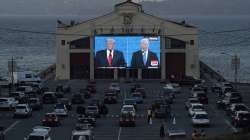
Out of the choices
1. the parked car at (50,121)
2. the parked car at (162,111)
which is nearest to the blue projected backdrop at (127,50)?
the parked car at (162,111)

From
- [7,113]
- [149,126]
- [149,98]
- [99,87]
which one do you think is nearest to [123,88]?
[99,87]

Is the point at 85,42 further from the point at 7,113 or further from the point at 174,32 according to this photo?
the point at 7,113

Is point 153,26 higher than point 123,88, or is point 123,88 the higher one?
point 153,26

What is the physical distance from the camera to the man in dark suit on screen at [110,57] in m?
79.0

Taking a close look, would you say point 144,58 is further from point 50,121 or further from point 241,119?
point 50,121

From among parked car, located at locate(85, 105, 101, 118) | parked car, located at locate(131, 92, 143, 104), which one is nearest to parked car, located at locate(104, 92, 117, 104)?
→ parked car, located at locate(131, 92, 143, 104)

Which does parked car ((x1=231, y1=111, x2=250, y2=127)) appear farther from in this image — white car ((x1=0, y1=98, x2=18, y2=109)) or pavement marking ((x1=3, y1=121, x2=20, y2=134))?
white car ((x1=0, y1=98, x2=18, y2=109))

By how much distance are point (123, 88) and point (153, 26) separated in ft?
41.5

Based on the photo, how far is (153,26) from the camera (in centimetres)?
8044

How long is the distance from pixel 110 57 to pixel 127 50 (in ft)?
6.44

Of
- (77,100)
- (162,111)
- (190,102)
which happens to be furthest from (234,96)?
(77,100)

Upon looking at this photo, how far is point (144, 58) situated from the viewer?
79188mm

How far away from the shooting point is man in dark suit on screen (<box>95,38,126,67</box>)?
79.0 m

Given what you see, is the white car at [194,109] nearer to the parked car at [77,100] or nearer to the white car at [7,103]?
the parked car at [77,100]
